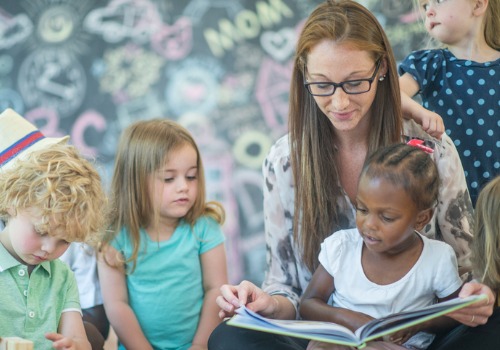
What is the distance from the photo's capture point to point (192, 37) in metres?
3.57

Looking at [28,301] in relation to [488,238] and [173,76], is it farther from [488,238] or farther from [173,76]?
[173,76]

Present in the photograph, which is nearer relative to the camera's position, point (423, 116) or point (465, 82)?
point (423, 116)

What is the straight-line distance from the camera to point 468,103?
238cm

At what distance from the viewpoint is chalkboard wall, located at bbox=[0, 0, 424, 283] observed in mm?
3551

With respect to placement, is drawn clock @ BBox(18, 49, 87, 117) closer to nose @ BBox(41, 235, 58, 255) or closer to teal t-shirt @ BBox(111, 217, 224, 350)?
teal t-shirt @ BBox(111, 217, 224, 350)

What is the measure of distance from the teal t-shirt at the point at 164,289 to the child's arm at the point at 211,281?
1.3 inches

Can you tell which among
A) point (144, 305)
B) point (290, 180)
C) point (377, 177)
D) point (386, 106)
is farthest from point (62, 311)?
point (386, 106)

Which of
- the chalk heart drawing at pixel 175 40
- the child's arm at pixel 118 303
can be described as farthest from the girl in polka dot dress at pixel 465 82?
the chalk heart drawing at pixel 175 40

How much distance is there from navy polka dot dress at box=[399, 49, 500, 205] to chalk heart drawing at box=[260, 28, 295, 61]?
1.17 m

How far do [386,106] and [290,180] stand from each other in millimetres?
330

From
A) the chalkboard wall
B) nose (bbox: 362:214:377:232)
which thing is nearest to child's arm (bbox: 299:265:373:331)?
nose (bbox: 362:214:377:232)

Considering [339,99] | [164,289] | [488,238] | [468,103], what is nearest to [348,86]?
[339,99]

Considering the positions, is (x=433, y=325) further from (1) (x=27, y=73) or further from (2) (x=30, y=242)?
(1) (x=27, y=73)

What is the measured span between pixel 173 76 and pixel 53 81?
0.56 meters
